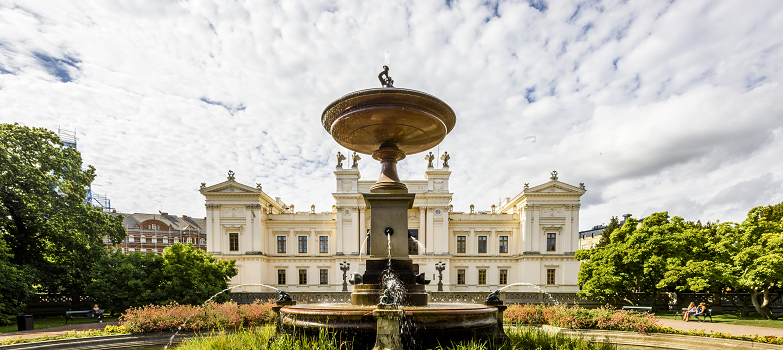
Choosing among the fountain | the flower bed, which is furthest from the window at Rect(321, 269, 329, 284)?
the fountain

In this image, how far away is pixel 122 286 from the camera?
1803 centimetres

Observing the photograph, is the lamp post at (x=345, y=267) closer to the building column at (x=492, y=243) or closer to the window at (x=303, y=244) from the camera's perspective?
the window at (x=303, y=244)

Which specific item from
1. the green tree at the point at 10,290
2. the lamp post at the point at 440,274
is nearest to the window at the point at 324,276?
the lamp post at the point at 440,274

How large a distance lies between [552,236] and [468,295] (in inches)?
567

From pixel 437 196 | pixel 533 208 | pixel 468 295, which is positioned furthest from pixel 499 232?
pixel 468 295

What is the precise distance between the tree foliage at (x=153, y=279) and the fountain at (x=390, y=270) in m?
14.8

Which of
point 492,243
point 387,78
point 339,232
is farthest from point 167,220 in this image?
point 387,78

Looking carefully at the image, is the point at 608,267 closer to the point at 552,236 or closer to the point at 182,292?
the point at 552,236

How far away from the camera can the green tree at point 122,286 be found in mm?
17594

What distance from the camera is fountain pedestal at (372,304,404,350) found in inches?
193

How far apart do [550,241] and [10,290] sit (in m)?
37.2

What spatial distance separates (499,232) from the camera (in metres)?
37.8

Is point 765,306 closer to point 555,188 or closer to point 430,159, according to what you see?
point 555,188

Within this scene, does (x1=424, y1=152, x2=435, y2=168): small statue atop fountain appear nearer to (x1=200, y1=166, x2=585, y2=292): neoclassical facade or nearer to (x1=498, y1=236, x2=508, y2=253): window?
(x1=200, y1=166, x2=585, y2=292): neoclassical facade
